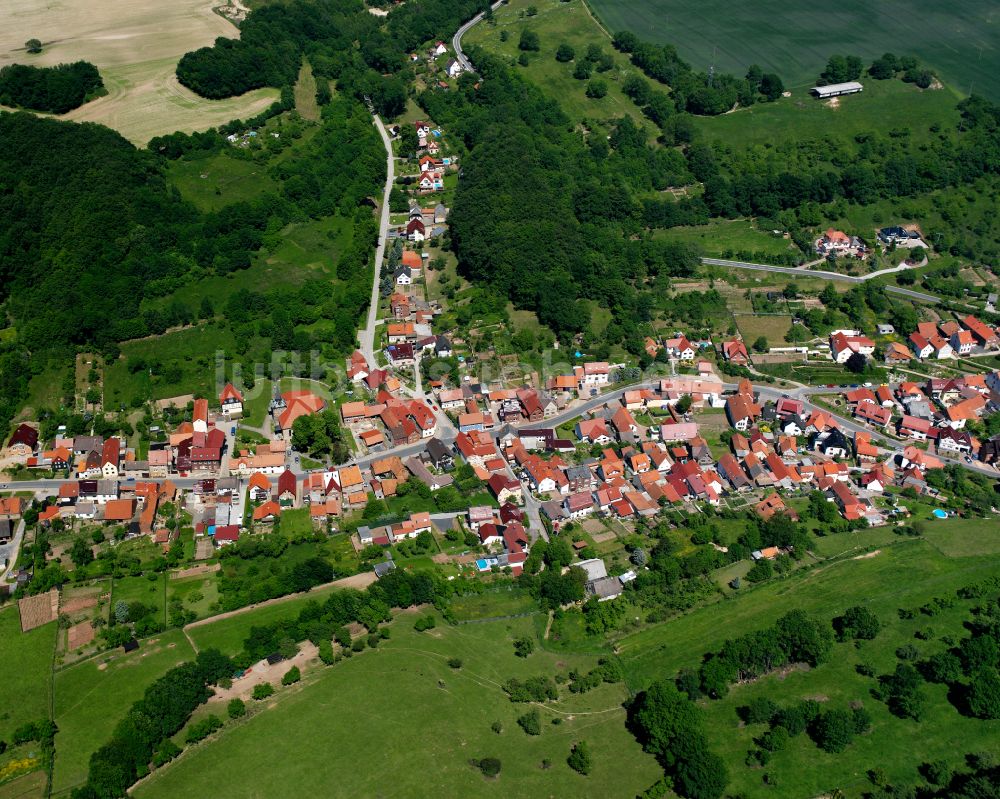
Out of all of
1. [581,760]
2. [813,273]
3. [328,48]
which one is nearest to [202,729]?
[581,760]

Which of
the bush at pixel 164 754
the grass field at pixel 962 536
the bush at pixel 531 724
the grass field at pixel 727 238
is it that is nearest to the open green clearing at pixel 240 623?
the bush at pixel 164 754

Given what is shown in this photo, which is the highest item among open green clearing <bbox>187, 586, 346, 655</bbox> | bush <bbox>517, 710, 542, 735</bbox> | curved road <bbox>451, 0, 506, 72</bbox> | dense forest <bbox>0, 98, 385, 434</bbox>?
curved road <bbox>451, 0, 506, 72</bbox>

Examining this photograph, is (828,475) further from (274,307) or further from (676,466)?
(274,307)

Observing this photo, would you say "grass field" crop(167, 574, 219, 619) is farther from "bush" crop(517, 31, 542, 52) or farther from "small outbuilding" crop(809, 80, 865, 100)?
"small outbuilding" crop(809, 80, 865, 100)

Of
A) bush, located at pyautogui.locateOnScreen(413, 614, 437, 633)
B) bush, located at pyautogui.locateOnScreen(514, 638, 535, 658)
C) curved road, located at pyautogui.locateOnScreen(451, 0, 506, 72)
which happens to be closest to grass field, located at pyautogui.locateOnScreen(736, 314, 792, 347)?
bush, located at pyautogui.locateOnScreen(514, 638, 535, 658)

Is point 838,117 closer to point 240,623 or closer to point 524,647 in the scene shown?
point 524,647

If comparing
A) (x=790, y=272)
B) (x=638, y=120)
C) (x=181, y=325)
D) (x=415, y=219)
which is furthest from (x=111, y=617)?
(x=638, y=120)
